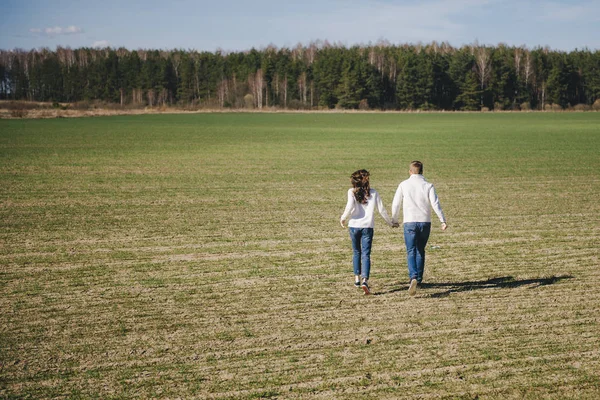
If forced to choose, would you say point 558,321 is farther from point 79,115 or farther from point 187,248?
point 79,115

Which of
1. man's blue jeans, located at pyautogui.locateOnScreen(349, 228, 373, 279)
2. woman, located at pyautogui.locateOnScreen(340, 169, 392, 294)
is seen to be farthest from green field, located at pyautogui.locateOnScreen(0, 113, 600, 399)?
woman, located at pyautogui.locateOnScreen(340, 169, 392, 294)

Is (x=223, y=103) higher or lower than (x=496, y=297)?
higher

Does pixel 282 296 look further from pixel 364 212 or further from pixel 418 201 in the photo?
pixel 418 201

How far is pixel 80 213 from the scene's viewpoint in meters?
15.9

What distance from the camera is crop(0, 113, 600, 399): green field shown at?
20.4 feet

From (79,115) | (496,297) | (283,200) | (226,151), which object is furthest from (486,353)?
(79,115)

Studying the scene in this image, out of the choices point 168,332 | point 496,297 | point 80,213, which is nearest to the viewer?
point 168,332

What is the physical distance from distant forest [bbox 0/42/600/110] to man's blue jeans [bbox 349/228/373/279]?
101 meters

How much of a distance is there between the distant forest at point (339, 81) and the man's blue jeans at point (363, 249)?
10144cm

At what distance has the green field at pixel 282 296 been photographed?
6230 millimetres

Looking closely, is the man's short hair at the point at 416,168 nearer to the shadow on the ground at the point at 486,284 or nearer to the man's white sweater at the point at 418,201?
the man's white sweater at the point at 418,201

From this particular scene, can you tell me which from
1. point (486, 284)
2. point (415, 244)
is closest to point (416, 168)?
point (415, 244)

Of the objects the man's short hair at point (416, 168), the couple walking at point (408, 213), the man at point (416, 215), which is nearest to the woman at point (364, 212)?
the couple walking at point (408, 213)

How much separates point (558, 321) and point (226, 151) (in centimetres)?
2740
